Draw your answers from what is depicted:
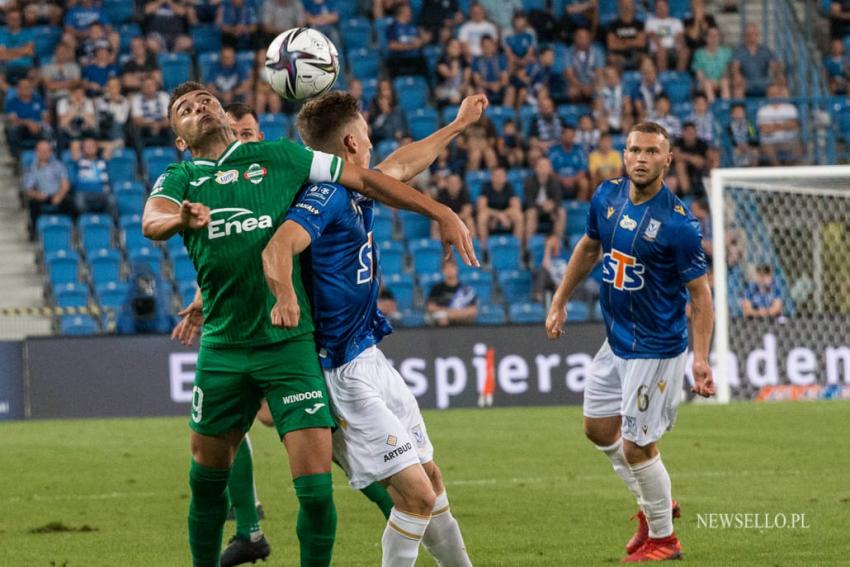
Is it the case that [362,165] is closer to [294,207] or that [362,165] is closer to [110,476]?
[294,207]

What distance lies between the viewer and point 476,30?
22.6 metres

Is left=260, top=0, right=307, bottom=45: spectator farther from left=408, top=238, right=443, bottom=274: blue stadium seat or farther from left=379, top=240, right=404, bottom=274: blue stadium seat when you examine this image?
left=408, top=238, right=443, bottom=274: blue stadium seat

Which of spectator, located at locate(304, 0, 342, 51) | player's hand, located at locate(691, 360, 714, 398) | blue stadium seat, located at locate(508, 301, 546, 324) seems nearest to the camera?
player's hand, located at locate(691, 360, 714, 398)

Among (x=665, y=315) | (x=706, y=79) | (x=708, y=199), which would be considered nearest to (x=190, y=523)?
(x=665, y=315)

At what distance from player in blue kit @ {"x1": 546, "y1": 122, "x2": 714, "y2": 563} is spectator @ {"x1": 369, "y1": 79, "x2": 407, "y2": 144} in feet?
44.3

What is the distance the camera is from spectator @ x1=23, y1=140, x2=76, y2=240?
1992 cm

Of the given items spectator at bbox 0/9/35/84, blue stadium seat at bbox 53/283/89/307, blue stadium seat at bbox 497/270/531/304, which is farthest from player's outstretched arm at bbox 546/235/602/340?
spectator at bbox 0/9/35/84

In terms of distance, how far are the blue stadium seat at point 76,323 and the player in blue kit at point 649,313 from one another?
37.5 feet

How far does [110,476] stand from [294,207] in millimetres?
6427

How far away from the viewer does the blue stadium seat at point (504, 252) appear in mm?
19828

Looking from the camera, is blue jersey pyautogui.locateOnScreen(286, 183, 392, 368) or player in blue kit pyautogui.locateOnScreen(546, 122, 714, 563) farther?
player in blue kit pyautogui.locateOnScreen(546, 122, 714, 563)

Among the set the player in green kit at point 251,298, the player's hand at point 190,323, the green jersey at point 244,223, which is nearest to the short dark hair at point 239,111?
the player's hand at point 190,323

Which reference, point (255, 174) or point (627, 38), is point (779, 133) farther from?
point (255, 174)

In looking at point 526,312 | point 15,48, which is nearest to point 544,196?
point 526,312
